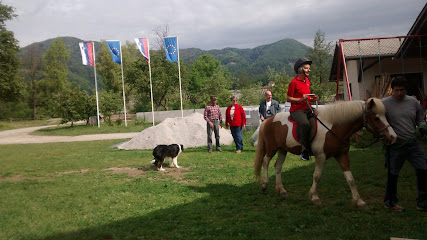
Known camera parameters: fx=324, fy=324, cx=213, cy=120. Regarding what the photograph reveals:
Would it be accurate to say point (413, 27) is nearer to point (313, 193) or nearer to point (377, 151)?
point (377, 151)

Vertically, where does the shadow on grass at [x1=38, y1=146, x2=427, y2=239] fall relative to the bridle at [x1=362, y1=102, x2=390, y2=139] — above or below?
below

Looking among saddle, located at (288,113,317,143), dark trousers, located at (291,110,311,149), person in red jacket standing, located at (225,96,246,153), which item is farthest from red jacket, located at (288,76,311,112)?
person in red jacket standing, located at (225,96,246,153)

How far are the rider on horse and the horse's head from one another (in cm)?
92

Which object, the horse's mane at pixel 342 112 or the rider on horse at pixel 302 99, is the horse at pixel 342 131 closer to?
the horse's mane at pixel 342 112

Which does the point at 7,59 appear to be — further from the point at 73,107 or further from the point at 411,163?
the point at 411,163

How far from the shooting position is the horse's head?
189 inches

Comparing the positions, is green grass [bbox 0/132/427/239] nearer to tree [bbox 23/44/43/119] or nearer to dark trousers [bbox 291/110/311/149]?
dark trousers [bbox 291/110/311/149]

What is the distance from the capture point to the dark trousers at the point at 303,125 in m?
5.50

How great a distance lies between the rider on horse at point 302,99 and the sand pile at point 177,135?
30.4 ft

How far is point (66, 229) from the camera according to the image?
498 centimetres

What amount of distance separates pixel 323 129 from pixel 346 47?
1447 cm

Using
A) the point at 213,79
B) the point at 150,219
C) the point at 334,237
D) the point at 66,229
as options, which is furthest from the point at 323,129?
the point at 213,79

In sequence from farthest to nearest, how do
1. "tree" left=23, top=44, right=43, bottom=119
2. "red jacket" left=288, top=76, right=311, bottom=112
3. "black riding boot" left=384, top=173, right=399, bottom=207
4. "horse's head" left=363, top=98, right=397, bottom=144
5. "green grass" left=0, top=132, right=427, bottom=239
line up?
"tree" left=23, top=44, right=43, bottom=119, "red jacket" left=288, top=76, right=311, bottom=112, "black riding boot" left=384, top=173, right=399, bottom=207, "horse's head" left=363, top=98, right=397, bottom=144, "green grass" left=0, top=132, right=427, bottom=239

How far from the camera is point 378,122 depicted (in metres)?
4.93
